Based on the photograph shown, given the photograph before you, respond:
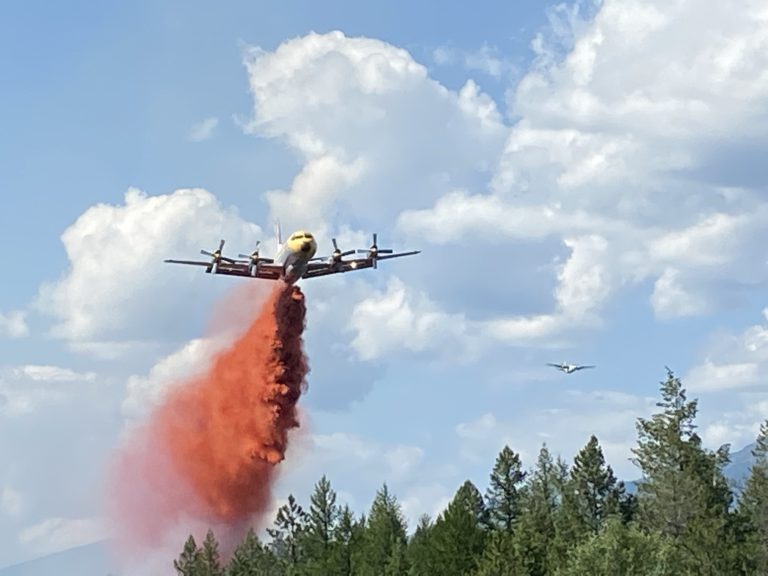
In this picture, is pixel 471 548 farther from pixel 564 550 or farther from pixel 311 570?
pixel 311 570

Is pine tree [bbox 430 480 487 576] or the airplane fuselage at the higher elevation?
the airplane fuselage

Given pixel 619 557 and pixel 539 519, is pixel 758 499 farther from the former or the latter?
pixel 619 557

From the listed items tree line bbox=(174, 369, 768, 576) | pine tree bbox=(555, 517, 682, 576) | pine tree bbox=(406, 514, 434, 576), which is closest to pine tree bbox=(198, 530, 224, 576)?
tree line bbox=(174, 369, 768, 576)

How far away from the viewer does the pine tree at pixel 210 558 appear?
5069 inches

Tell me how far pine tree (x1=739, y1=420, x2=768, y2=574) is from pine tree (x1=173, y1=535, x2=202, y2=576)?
52964 millimetres

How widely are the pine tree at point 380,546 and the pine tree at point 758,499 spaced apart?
30.2 m

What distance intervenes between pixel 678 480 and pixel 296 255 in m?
39.8

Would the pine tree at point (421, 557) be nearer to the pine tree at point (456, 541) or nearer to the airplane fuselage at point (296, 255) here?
the pine tree at point (456, 541)

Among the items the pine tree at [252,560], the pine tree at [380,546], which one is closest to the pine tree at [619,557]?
the pine tree at [380,546]

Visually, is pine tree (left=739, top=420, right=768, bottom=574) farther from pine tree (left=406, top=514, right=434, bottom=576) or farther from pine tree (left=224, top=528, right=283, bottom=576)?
pine tree (left=224, top=528, right=283, bottom=576)

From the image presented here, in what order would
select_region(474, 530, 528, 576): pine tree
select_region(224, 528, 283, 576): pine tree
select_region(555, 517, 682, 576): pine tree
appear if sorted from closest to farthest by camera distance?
1. select_region(555, 517, 682, 576): pine tree
2. select_region(474, 530, 528, 576): pine tree
3. select_region(224, 528, 283, 576): pine tree

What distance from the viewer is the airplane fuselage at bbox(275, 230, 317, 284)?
97.0 m

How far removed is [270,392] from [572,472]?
39.3 metres

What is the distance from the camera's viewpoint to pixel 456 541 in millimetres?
109125
